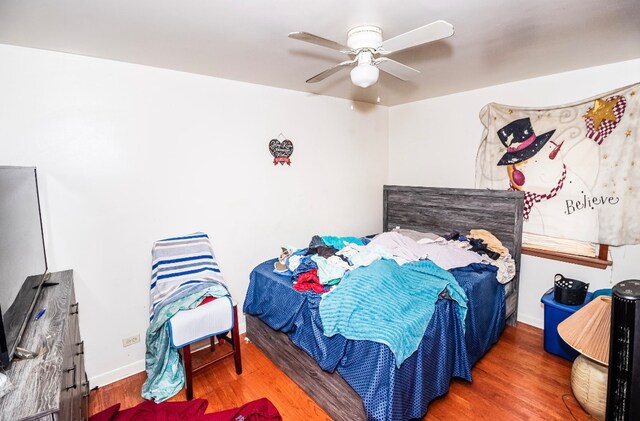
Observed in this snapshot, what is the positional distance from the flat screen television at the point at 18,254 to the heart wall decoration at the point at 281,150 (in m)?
1.81

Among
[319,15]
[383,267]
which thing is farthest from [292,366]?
[319,15]

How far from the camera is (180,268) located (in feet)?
7.99

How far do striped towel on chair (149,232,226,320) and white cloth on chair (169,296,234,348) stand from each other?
14 centimetres

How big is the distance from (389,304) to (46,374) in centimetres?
167

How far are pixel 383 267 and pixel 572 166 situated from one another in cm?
199

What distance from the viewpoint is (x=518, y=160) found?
3055mm

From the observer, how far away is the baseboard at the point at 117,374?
7.81 ft

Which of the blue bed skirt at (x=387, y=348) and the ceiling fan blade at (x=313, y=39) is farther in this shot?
the blue bed skirt at (x=387, y=348)

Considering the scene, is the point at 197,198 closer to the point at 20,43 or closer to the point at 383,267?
the point at 20,43

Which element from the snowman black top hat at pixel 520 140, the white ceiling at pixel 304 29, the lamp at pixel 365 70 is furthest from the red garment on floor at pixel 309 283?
the snowman black top hat at pixel 520 140

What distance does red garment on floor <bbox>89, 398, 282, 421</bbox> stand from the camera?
201cm

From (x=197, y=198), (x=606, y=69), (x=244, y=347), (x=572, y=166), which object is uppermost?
(x=606, y=69)

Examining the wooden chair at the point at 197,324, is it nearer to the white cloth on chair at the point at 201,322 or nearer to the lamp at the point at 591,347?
the white cloth on chair at the point at 201,322

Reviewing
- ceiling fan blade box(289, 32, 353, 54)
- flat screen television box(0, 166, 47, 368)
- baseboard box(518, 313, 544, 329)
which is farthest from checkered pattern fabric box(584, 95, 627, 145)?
flat screen television box(0, 166, 47, 368)
